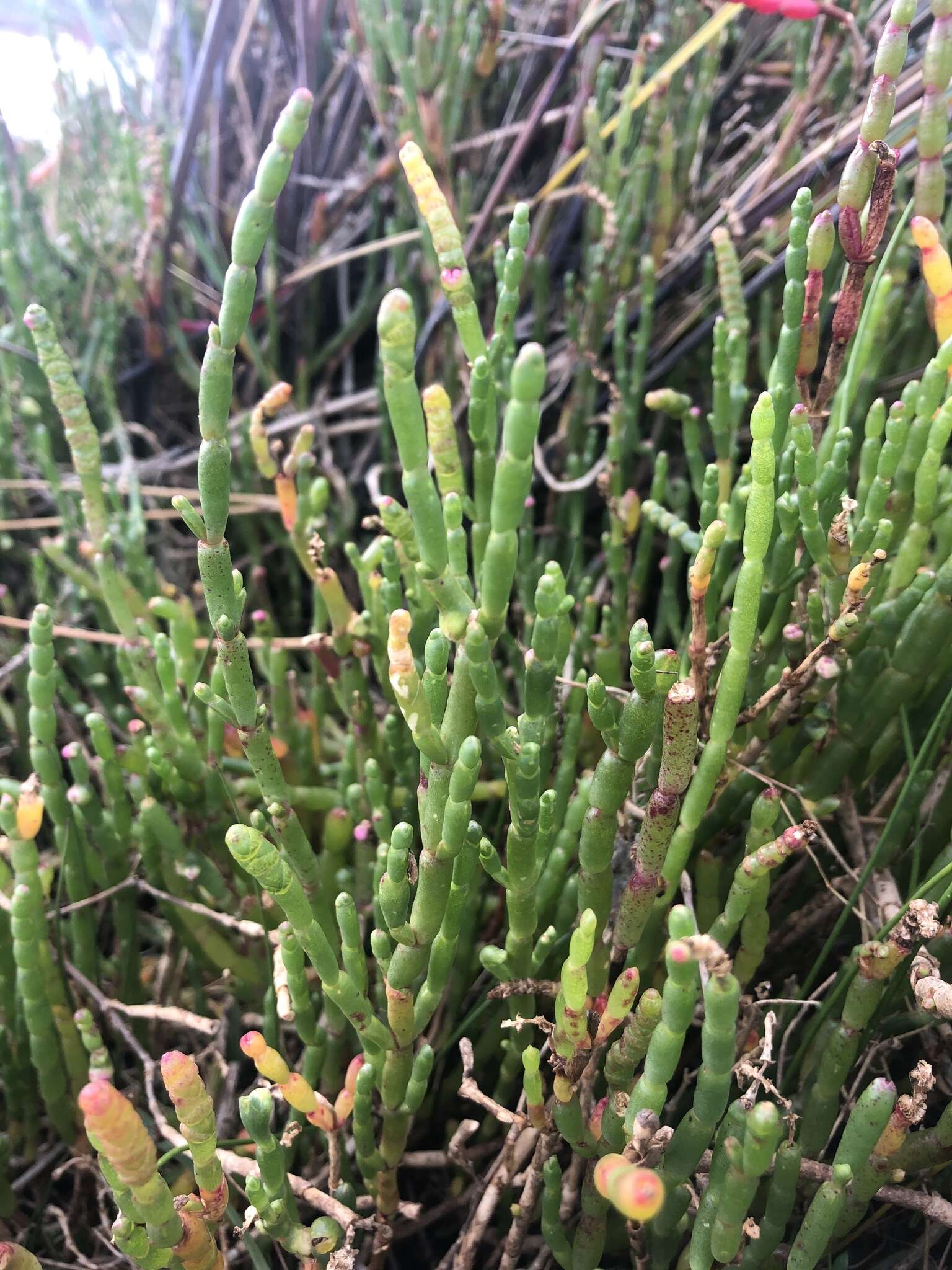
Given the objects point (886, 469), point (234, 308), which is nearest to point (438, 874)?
point (234, 308)

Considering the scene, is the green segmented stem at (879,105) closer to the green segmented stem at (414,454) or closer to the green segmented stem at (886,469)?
the green segmented stem at (886,469)

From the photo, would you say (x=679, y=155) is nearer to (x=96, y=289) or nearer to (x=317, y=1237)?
(x=96, y=289)

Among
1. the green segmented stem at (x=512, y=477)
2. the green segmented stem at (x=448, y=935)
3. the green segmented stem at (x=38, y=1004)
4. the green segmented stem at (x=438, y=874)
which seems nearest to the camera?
the green segmented stem at (x=512, y=477)

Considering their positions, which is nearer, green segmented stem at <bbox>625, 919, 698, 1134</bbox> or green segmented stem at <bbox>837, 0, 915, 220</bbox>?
green segmented stem at <bbox>625, 919, 698, 1134</bbox>

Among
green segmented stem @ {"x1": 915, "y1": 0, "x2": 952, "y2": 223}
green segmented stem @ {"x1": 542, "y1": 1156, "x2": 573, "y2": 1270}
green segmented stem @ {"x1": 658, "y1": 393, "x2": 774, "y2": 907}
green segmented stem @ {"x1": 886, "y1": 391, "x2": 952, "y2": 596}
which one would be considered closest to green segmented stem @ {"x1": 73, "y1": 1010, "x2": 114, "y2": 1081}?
green segmented stem @ {"x1": 542, "y1": 1156, "x2": 573, "y2": 1270}

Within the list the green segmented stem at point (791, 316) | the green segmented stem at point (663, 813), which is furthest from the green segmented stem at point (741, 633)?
the green segmented stem at point (791, 316)

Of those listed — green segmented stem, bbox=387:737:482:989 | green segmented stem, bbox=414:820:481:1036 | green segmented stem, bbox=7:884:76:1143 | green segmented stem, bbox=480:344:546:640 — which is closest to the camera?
green segmented stem, bbox=480:344:546:640

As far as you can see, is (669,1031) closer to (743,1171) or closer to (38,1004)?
(743,1171)

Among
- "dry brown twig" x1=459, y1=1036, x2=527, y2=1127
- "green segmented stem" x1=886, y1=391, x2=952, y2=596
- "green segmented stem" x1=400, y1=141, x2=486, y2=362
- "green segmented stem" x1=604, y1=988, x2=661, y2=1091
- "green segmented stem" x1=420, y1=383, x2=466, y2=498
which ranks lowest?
"dry brown twig" x1=459, y1=1036, x2=527, y2=1127

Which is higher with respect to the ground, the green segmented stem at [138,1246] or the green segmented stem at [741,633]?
the green segmented stem at [741,633]

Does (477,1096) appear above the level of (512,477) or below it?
below

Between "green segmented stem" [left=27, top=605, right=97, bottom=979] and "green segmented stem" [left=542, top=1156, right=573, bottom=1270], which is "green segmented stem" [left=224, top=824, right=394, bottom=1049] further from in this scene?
"green segmented stem" [left=27, top=605, right=97, bottom=979]
